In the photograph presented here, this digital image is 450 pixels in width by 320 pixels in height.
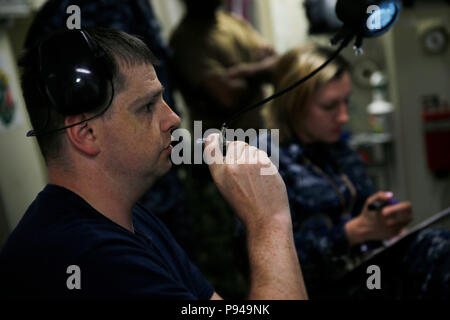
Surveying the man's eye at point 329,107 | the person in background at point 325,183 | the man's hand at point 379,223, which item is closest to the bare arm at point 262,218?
the person in background at point 325,183

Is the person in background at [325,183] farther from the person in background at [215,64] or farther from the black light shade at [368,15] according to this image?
the person in background at [215,64]

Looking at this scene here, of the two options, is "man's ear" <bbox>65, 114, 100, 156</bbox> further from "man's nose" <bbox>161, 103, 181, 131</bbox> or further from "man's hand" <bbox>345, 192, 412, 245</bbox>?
"man's hand" <bbox>345, 192, 412, 245</bbox>

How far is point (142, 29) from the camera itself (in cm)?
156

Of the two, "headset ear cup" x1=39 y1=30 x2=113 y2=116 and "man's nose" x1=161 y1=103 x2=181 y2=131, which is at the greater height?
"headset ear cup" x1=39 y1=30 x2=113 y2=116

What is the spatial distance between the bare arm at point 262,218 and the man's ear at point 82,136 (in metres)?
0.17

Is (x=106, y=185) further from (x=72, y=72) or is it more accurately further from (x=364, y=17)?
(x=364, y=17)

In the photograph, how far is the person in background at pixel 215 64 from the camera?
6.78 ft

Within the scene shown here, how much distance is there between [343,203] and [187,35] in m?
1.16

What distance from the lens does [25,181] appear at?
130 cm

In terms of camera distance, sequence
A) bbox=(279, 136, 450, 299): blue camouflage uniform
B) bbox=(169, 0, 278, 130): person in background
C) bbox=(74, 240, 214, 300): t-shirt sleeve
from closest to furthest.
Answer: bbox=(74, 240, 214, 300): t-shirt sleeve, bbox=(279, 136, 450, 299): blue camouflage uniform, bbox=(169, 0, 278, 130): person in background

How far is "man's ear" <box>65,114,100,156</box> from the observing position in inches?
27.3

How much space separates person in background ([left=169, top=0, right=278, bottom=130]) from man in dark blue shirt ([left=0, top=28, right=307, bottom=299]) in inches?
50.5

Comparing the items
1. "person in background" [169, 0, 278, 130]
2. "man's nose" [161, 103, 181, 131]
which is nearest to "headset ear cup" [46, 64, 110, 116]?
"man's nose" [161, 103, 181, 131]

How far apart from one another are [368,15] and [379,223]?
66 centimetres
